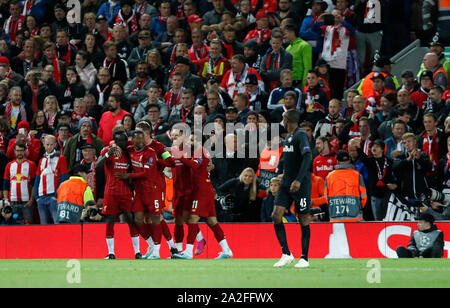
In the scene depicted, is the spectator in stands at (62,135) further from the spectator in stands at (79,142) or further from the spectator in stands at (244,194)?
the spectator in stands at (244,194)

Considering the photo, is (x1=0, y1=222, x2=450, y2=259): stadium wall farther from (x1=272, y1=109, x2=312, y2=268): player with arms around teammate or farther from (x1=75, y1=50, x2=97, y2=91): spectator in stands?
(x1=75, y1=50, x2=97, y2=91): spectator in stands

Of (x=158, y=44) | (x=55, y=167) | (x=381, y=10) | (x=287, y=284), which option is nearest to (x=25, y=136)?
(x=55, y=167)

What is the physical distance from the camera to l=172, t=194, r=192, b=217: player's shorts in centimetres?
Answer: 1497

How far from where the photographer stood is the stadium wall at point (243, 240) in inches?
605

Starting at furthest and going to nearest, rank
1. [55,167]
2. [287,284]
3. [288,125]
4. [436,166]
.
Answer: [55,167]
[436,166]
[288,125]
[287,284]

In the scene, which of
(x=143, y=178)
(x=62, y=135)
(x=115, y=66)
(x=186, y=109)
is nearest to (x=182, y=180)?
(x=143, y=178)

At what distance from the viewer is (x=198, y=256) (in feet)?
53.8

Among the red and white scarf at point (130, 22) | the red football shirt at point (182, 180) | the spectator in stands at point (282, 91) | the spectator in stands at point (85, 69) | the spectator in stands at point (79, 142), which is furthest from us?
the red and white scarf at point (130, 22)

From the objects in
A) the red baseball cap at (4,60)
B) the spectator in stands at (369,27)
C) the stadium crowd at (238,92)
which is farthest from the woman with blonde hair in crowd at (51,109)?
the spectator in stands at (369,27)

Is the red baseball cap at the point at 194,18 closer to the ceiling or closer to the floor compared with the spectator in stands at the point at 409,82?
closer to the ceiling

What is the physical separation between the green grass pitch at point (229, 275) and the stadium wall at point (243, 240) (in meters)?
2.13

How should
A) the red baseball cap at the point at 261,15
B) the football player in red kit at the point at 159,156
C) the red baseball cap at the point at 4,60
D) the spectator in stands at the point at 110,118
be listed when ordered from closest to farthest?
1. the football player in red kit at the point at 159,156
2. the spectator in stands at the point at 110,118
3. the red baseball cap at the point at 261,15
4. the red baseball cap at the point at 4,60

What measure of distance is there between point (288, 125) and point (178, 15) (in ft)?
34.7

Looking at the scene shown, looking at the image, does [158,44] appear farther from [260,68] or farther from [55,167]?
[55,167]
